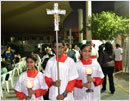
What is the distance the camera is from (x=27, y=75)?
296cm

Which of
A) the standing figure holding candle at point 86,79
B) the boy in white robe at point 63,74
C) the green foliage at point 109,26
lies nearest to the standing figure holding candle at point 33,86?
the boy in white robe at point 63,74

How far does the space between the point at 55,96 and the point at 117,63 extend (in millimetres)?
8134

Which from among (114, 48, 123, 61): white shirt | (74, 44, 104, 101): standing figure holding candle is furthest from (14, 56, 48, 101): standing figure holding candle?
(114, 48, 123, 61): white shirt

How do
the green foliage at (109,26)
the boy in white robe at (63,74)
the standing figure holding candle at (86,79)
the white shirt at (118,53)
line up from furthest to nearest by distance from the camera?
the green foliage at (109,26) < the white shirt at (118,53) < the standing figure holding candle at (86,79) < the boy in white robe at (63,74)

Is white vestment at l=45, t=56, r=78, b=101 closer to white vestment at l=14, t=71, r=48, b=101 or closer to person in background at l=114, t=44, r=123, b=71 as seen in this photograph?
white vestment at l=14, t=71, r=48, b=101

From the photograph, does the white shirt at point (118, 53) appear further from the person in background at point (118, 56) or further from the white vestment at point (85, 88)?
the white vestment at point (85, 88)

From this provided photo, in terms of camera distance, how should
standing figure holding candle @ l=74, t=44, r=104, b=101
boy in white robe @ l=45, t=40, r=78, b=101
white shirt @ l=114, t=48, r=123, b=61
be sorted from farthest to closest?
white shirt @ l=114, t=48, r=123, b=61 < standing figure holding candle @ l=74, t=44, r=104, b=101 < boy in white robe @ l=45, t=40, r=78, b=101

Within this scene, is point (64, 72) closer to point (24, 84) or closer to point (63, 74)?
point (63, 74)

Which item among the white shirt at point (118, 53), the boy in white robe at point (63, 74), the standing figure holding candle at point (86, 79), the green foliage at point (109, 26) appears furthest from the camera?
the green foliage at point (109, 26)

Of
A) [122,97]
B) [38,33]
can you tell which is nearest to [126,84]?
[122,97]

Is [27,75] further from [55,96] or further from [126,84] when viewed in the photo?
[126,84]

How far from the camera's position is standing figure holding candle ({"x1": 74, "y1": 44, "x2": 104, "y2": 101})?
305cm

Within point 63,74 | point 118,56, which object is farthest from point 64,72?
point 118,56

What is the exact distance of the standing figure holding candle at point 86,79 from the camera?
3.05m
